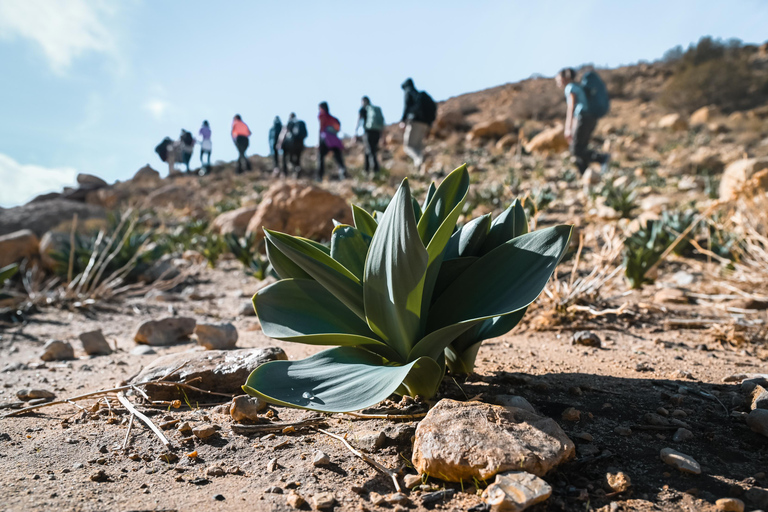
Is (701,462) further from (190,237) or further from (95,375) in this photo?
(190,237)

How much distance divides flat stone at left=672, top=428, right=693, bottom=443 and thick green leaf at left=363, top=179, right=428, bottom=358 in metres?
0.72

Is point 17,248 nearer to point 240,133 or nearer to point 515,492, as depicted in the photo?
point 515,492

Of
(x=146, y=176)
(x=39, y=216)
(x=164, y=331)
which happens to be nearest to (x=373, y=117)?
(x=39, y=216)

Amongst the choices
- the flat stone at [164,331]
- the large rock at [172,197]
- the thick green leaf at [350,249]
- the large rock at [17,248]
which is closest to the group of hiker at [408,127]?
the large rock at [172,197]

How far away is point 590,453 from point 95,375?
2.14 metres

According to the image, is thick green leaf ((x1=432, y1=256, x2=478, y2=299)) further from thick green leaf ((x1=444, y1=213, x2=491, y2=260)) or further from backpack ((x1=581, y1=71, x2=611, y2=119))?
backpack ((x1=581, y1=71, x2=611, y2=119))

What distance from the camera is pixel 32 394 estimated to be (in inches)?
75.5

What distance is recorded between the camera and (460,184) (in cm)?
153

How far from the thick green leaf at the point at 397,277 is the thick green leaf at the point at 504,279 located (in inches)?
5.6

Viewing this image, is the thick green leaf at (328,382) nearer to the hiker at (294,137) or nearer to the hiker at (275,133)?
the hiker at (294,137)

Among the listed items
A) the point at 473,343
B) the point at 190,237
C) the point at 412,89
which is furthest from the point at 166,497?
the point at 412,89

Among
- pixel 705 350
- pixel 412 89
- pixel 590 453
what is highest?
pixel 412 89

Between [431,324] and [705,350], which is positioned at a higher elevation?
[431,324]

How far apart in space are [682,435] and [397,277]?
2.85 feet
